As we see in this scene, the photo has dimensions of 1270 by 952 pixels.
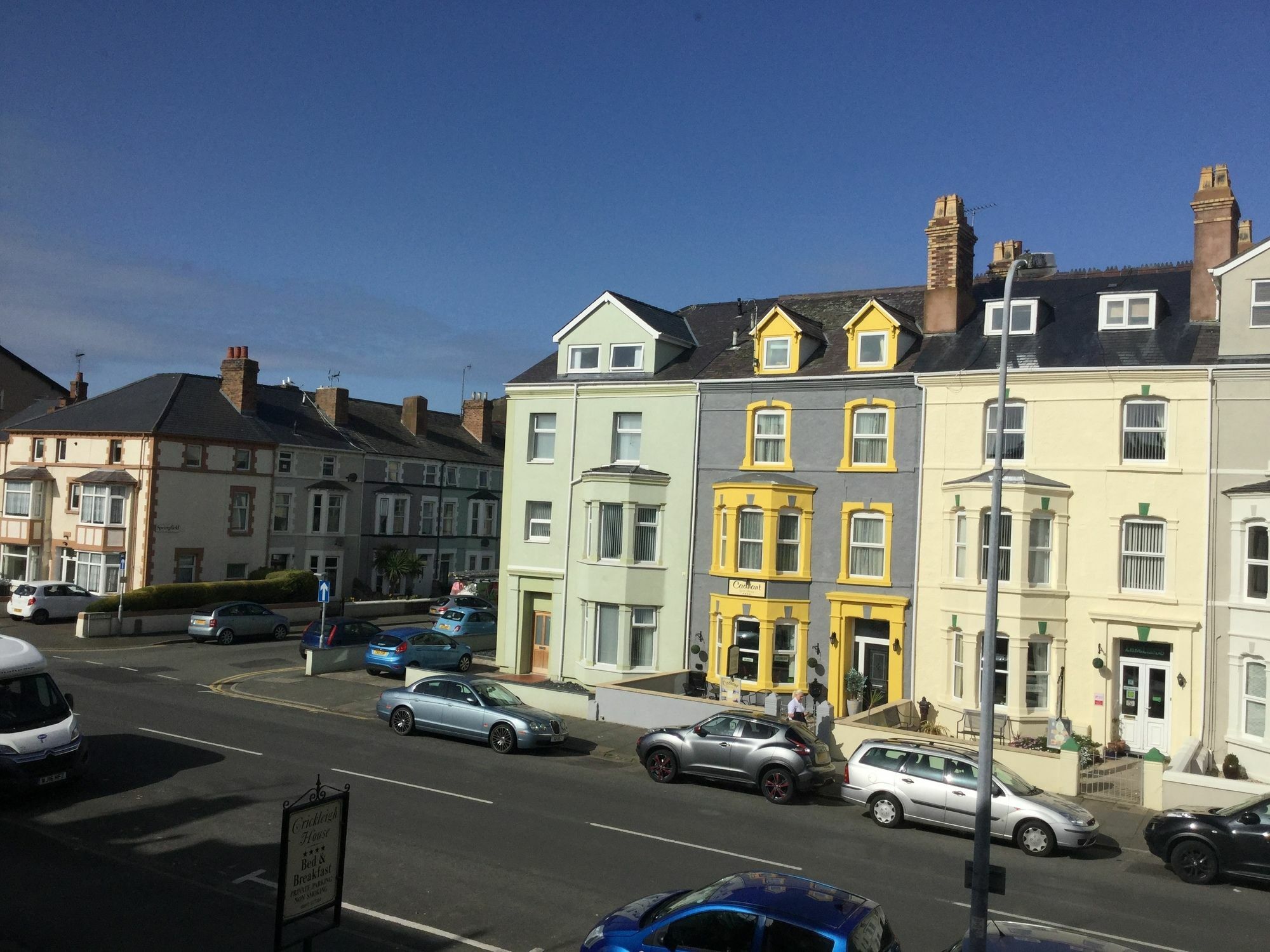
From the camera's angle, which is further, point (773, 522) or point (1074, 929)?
point (773, 522)

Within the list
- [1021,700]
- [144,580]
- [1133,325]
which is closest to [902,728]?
[1021,700]

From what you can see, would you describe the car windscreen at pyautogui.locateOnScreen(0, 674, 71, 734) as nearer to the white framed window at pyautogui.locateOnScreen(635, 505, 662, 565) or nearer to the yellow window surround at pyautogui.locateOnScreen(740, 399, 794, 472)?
the white framed window at pyautogui.locateOnScreen(635, 505, 662, 565)

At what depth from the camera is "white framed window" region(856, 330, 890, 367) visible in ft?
91.2

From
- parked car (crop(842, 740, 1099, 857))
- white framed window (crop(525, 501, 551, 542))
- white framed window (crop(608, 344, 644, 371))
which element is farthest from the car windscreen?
white framed window (crop(608, 344, 644, 371))

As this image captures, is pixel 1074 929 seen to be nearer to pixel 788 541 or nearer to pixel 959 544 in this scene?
pixel 959 544

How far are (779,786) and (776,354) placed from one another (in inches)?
564

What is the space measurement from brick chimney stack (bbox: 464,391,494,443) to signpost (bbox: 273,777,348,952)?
56.4 metres

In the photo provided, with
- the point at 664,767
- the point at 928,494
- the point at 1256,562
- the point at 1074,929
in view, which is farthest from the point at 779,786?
the point at 1256,562

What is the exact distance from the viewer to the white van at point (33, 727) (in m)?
15.0

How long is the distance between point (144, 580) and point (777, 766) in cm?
3486

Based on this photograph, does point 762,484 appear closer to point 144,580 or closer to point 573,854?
point 573,854

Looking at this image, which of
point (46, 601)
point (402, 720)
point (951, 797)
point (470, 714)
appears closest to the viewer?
point (951, 797)

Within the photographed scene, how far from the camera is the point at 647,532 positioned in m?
30.6

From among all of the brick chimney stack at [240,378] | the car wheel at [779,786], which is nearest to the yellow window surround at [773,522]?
the car wheel at [779,786]
